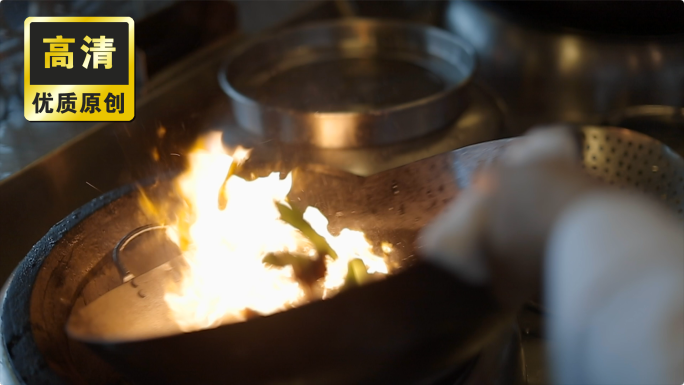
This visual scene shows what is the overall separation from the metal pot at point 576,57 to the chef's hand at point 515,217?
1.56 ft

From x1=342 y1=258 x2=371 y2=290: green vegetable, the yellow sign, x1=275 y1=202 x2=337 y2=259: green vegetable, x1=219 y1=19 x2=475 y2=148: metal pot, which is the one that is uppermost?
the yellow sign

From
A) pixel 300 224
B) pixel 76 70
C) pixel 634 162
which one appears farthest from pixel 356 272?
pixel 76 70

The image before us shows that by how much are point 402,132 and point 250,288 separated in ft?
1.08

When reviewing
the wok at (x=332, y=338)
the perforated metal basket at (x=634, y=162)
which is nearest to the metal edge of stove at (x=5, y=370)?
the wok at (x=332, y=338)

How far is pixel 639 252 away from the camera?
267 mm

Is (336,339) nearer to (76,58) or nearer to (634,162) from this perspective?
(634,162)

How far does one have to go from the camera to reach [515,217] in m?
0.33

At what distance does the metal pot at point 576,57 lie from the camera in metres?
0.73

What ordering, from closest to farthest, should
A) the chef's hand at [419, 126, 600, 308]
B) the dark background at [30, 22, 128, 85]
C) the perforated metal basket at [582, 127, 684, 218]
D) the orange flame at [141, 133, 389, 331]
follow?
the chef's hand at [419, 126, 600, 308] → the orange flame at [141, 133, 389, 331] → the perforated metal basket at [582, 127, 684, 218] → the dark background at [30, 22, 128, 85]

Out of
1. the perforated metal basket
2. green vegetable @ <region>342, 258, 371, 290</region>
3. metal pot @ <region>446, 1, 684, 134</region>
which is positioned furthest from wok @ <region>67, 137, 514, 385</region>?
metal pot @ <region>446, 1, 684, 134</region>

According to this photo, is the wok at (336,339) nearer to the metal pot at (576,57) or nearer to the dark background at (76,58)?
the dark background at (76,58)

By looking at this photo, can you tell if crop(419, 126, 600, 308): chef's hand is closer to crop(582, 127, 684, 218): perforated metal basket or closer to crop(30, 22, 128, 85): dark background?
crop(582, 127, 684, 218): perforated metal basket

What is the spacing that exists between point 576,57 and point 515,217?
1.79ft

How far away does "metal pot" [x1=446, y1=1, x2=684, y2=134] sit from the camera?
0.73m
